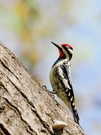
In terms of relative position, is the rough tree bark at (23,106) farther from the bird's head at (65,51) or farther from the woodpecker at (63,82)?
the bird's head at (65,51)

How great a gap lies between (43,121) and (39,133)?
0.31ft

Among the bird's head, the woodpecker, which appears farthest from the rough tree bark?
the bird's head

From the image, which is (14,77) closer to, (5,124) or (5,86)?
(5,86)

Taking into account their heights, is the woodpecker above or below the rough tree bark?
above

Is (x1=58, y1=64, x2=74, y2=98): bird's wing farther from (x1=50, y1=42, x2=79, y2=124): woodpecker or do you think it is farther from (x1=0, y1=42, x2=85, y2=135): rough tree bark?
(x1=0, y1=42, x2=85, y2=135): rough tree bark

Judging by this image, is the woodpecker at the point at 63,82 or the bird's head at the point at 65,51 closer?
the woodpecker at the point at 63,82

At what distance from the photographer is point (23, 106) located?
2.12m

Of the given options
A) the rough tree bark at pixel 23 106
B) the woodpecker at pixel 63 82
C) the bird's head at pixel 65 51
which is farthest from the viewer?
the bird's head at pixel 65 51

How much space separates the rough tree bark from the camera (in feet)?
6.63

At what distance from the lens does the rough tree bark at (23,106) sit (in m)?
2.02

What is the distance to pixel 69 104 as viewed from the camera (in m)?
5.28

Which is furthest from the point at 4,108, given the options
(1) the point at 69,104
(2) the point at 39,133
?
(1) the point at 69,104

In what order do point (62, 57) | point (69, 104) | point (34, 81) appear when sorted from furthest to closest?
point (62, 57)
point (69, 104)
point (34, 81)

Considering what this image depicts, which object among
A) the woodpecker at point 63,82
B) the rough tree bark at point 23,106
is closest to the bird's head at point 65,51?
the woodpecker at point 63,82
